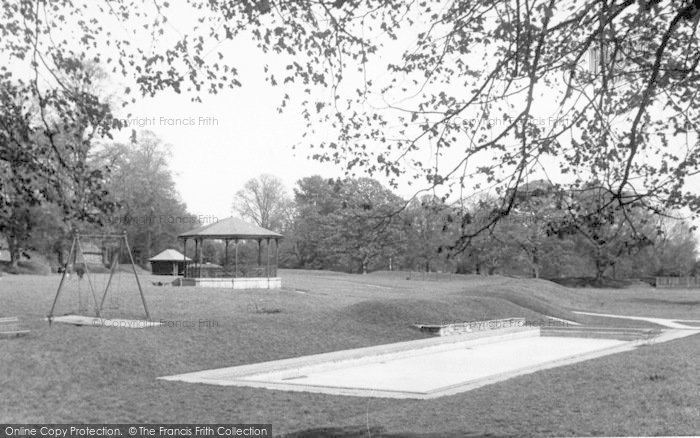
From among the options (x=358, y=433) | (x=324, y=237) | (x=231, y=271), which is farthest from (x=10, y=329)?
(x=324, y=237)

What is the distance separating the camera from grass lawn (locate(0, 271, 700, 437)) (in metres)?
8.40

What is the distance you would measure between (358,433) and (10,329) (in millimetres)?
8677

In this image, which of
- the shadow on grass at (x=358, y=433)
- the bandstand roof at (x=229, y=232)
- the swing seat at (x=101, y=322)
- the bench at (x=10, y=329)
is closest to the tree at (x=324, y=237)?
the bandstand roof at (x=229, y=232)

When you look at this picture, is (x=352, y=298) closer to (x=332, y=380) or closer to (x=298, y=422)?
(x=332, y=380)

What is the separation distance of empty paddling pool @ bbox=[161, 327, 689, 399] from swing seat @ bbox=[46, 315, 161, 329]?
10.8ft

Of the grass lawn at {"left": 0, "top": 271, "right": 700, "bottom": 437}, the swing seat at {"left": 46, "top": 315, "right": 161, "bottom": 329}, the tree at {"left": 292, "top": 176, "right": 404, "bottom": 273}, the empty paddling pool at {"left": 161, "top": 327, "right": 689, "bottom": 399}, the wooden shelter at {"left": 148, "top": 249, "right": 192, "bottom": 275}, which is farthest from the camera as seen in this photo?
the tree at {"left": 292, "top": 176, "right": 404, "bottom": 273}

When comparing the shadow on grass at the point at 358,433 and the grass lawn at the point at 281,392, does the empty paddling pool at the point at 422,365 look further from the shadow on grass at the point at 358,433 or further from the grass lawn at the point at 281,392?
the shadow on grass at the point at 358,433

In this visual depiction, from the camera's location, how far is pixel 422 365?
15.6 m

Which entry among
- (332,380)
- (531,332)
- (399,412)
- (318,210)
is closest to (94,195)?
(399,412)

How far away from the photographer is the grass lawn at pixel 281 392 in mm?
8398

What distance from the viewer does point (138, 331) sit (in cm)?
1441

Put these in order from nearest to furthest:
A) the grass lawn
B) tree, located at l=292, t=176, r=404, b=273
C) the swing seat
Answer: the grass lawn < the swing seat < tree, located at l=292, t=176, r=404, b=273

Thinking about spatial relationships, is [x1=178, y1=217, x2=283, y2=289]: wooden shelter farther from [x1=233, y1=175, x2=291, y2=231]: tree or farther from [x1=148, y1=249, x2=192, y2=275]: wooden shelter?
[x1=233, y1=175, x2=291, y2=231]: tree

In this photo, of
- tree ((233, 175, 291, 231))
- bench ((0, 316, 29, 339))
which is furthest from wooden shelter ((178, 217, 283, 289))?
tree ((233, 175, 291, 231))
